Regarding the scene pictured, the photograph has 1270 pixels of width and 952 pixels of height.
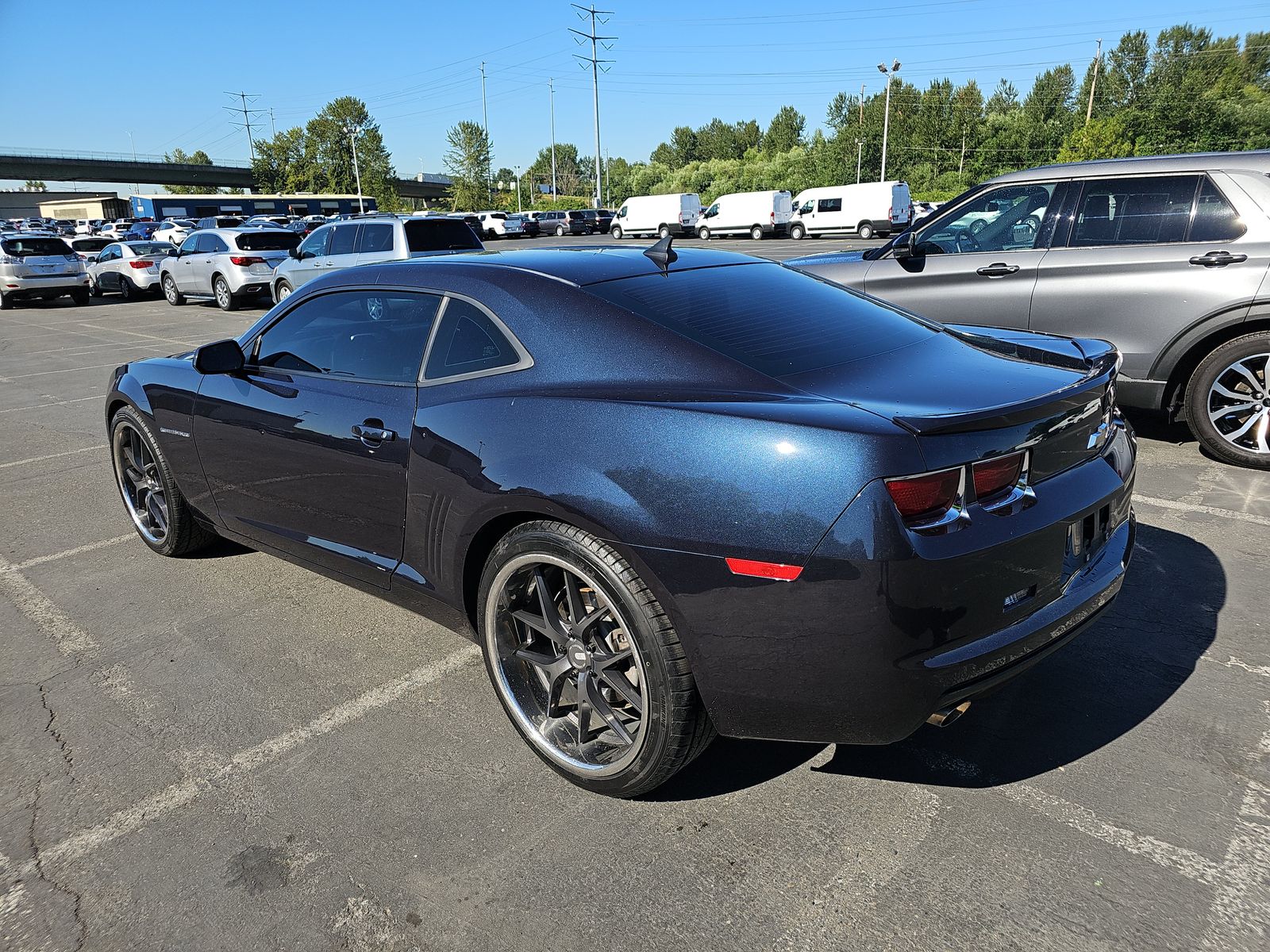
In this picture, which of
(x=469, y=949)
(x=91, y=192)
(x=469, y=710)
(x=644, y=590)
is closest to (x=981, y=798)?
(x=644, y=590)

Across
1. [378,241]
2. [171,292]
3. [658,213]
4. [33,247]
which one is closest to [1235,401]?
[378,241]

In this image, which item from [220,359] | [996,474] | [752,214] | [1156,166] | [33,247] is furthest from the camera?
[752,214]

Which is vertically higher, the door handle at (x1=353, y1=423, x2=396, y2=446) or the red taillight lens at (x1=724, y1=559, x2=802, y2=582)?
the door handle at (x1=353, y1=423, x2=396, y2=446)

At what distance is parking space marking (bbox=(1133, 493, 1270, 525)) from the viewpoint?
4586 millimetres

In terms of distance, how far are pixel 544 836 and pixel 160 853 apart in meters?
1.06

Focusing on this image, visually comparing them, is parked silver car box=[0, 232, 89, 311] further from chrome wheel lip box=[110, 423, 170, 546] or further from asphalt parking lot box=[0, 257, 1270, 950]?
asphalt parking lot box=[0, 257, 1270, 950]

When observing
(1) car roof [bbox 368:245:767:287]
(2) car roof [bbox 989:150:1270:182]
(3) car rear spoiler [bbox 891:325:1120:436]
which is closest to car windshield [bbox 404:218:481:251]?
(2) car roof [bbox 989:150:1270:182]

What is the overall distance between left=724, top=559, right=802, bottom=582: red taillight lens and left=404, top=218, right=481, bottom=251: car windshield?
12.4 meters

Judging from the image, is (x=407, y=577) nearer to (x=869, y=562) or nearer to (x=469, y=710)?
(x=469, y=710)

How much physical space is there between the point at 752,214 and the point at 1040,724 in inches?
1742

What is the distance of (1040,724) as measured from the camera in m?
2.87

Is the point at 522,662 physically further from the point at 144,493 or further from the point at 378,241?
the point at 378,241

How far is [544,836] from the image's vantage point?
2451 mm

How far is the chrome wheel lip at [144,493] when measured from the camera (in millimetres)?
4570
